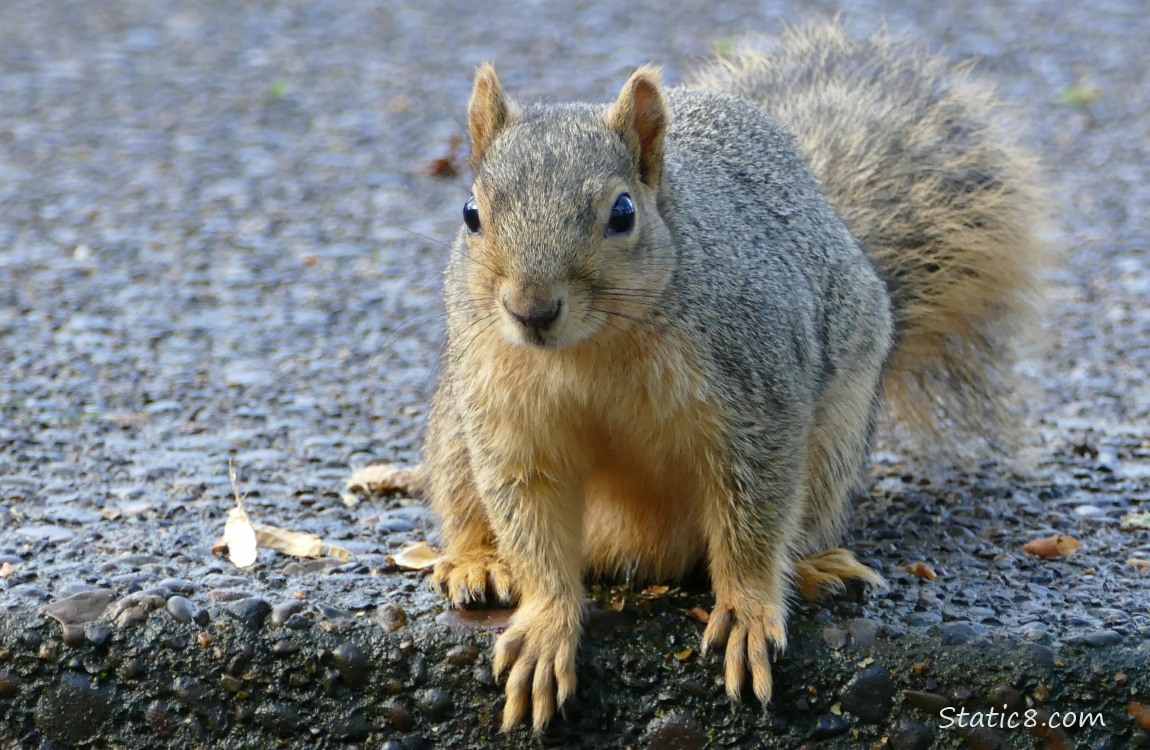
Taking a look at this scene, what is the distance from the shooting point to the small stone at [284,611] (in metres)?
2.26

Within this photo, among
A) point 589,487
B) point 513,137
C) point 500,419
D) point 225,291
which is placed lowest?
point 225,291

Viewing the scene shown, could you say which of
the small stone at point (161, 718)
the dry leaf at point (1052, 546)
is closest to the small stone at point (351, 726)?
the small stone at point (161, 718)

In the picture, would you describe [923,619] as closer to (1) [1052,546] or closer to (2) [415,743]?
(1) [1052,546]

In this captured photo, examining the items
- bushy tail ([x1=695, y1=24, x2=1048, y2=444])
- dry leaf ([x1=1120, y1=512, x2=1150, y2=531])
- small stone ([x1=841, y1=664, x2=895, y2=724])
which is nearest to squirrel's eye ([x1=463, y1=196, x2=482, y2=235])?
small stone ([x1=841, y1=664, x2=895, y2=724])

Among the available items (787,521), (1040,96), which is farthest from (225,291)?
(1040,96)

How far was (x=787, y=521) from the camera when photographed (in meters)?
2.30

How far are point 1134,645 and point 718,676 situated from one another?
0.63 metres

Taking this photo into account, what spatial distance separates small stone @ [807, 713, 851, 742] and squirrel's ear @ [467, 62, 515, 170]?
1.01 meters

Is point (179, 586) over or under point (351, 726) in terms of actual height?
over

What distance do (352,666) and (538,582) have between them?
0.32 metres

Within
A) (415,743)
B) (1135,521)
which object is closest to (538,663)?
(415,743)

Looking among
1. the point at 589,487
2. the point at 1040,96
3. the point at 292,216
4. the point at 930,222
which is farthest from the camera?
the point at 1040,96

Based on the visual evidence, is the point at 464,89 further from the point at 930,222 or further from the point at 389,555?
the point at 389,555

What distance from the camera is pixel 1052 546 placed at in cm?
260
